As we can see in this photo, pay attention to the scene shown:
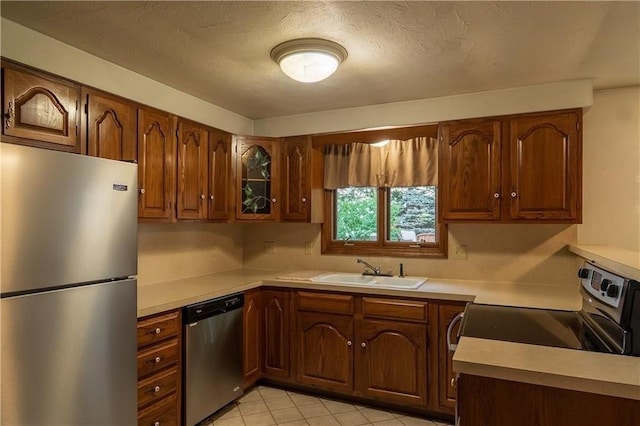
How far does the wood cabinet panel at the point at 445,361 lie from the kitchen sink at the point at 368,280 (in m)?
0.31

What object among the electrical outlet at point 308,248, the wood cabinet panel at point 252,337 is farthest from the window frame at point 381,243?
the wood cabinet panel at point 252,337

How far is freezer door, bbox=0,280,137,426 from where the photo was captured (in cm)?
140

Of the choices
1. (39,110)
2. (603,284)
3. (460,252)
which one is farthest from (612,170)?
(39,110)

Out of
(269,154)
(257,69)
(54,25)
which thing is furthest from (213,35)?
(269,154)

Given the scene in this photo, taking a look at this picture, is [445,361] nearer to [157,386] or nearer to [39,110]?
[157,386]

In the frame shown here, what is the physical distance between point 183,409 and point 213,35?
83.4 inches

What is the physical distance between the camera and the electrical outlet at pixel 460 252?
120 inches

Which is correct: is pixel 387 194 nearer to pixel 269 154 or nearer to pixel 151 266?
pixel 269 154

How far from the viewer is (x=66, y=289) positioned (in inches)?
61.4

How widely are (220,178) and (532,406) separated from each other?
100.0 inches

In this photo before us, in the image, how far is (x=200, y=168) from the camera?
2.92 m

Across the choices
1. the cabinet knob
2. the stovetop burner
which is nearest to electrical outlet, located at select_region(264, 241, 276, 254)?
the stovetop burner

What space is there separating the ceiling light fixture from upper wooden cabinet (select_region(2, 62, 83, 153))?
3.55ft

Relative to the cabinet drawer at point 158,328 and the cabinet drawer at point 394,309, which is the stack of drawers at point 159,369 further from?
the cabinet drawer at point 394,309
